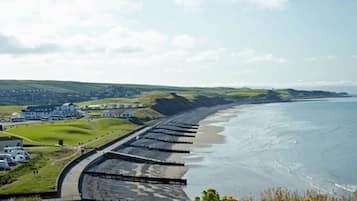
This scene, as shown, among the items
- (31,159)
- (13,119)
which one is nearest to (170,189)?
(31,159)

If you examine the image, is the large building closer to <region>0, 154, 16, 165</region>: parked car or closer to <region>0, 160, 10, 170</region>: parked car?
<region>0, 154, 16, 165</region>: parked car

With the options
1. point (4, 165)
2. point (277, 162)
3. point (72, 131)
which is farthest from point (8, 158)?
point (277, 162)

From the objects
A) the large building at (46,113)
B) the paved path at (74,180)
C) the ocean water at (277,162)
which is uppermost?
the paved path at (74,180)

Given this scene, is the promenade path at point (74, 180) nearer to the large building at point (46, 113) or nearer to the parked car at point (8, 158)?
the parked car at point (8, 158)

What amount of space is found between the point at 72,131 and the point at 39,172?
1354 inches

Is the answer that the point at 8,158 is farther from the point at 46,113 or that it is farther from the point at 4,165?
the point at 46,113

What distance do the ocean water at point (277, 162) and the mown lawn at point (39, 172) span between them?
1170cm

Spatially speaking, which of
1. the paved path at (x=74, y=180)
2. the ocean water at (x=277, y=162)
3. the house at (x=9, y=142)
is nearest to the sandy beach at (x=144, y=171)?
the paved path at (x=74, y=180)

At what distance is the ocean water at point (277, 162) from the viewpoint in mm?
47688

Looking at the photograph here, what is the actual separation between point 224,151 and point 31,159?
30.3m

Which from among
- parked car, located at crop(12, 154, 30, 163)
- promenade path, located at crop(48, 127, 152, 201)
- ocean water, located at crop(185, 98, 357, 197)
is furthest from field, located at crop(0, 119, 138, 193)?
ocean water, located at crop(185, 98, 357, 197)

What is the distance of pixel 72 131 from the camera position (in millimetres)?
77000

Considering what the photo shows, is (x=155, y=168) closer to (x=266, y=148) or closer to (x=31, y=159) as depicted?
(x=31, y=159)

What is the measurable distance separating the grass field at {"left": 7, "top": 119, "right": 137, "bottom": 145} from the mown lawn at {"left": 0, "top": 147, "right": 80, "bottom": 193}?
33.3 ft
